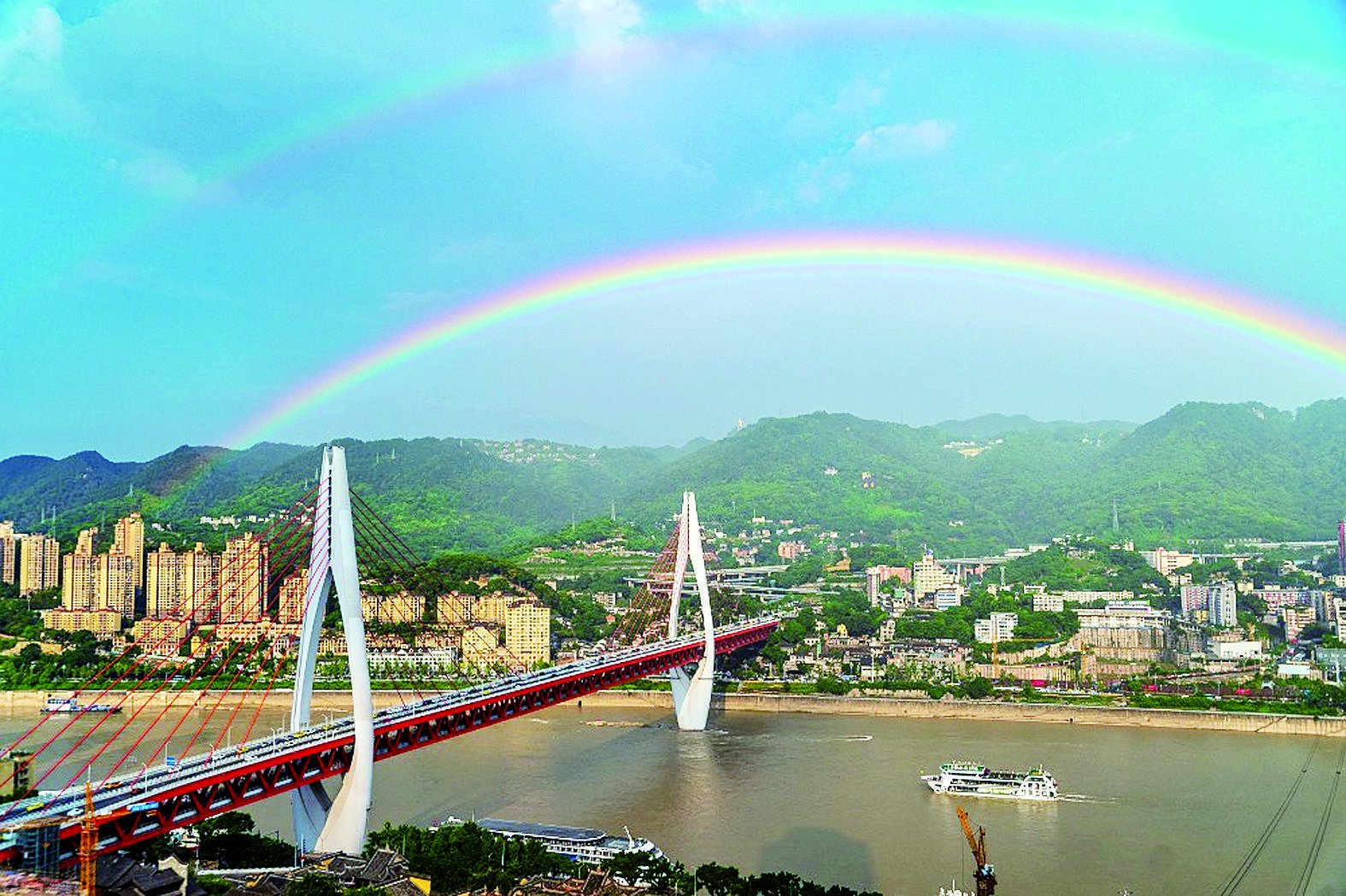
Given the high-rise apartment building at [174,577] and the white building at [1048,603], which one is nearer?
the high-rise apartment building at [174,577]

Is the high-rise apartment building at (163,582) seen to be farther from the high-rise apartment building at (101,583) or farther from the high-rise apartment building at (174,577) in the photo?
the high-rise apartment building at (101,583)

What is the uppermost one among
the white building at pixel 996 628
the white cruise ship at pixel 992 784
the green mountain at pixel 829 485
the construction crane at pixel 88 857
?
the green mountain at pixel 829 485

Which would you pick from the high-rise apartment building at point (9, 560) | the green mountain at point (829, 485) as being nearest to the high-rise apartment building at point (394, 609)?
the high-rise apartment building at point (9, 560)

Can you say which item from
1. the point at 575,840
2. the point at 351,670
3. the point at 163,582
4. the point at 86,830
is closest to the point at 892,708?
the point at 575,840

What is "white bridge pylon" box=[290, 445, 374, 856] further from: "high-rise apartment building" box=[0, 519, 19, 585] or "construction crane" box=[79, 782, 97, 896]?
"high-rise apartment building" box=[0, 519, 19, 585]

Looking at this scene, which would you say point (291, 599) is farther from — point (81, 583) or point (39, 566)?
point (39, 566)

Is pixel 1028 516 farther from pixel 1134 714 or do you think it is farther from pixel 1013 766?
pixel 1013 766
